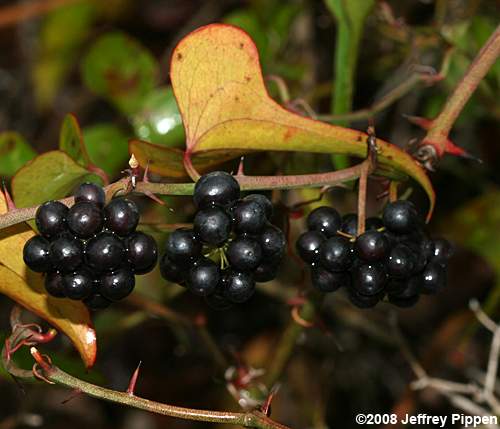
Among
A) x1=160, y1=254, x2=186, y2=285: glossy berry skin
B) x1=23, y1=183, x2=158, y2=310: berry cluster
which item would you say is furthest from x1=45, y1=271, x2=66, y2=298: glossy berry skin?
Answer: x1=160, y1=254, x2=186, y2=285: glossy berry skin

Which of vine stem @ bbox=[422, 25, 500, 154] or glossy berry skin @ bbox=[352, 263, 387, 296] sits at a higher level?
vine stem @ bbox=[422, 25, 500, 154]

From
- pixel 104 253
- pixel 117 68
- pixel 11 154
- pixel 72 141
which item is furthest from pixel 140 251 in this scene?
pixel 117 68

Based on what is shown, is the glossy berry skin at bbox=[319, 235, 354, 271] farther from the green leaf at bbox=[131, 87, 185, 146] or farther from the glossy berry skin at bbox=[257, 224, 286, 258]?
the green leaf at bbox=[131, 87, 185, 146]

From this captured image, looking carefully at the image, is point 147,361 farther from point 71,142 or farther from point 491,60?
point 491,60

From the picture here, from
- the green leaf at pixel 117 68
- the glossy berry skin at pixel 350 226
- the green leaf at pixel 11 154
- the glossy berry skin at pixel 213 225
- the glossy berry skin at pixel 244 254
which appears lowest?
the glossy berry skin at pixel 244 254

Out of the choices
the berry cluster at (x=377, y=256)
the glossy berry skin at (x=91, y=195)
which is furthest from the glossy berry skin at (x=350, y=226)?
the glossy berry skin at (x=91, y=195)

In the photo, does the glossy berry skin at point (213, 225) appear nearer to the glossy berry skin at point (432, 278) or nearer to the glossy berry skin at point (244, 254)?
the glossy berry skin at point (244, 254)

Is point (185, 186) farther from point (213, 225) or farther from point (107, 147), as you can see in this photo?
point (107, 147)
